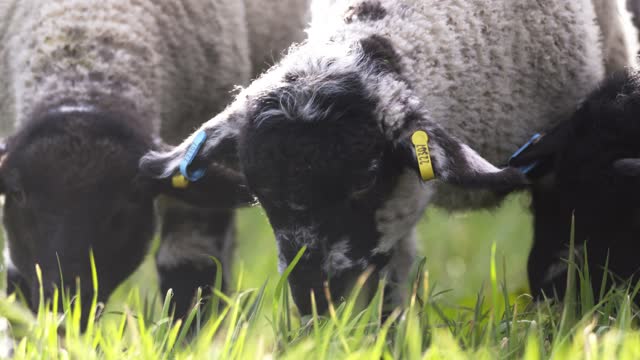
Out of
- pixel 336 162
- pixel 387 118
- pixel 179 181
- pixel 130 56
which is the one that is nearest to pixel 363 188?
pixel 336 162

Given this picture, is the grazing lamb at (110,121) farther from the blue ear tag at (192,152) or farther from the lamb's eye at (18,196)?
the blue ear tag at (192,152)

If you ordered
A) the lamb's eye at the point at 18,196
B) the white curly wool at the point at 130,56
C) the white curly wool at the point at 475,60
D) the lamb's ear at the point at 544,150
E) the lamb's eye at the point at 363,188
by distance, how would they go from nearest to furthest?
the lamb's eye at the point at 363,188
the lamb's ear at the point at 544,150
the white curly wool at the point at 475,60
the lamb's eye at the point at 18,196
the white curly wool at the point at 130,56

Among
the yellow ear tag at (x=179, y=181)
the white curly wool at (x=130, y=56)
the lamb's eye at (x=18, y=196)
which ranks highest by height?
the white curly wool at (x=130, y=56)

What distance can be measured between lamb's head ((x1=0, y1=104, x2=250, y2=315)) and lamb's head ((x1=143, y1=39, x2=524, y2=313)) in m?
0.63

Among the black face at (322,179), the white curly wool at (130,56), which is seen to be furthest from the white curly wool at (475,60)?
the white curly wool at (130,56)

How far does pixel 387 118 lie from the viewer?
13.5ft

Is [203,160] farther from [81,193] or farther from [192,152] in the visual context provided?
[81,193]

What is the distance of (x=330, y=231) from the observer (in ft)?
13.1

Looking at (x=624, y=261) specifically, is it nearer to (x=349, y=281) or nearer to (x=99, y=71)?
(x=349, y=281)

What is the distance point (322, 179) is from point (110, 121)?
3.90 ft

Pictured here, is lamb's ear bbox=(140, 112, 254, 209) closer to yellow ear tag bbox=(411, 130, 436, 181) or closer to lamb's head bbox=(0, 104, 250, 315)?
lamb's head bbox=(0, 104, 250, 315)

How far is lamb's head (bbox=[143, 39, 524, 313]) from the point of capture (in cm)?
395

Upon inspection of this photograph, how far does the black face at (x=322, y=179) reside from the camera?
396 cm

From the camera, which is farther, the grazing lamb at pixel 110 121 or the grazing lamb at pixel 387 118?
the grazing lamb at pixel 110 121
